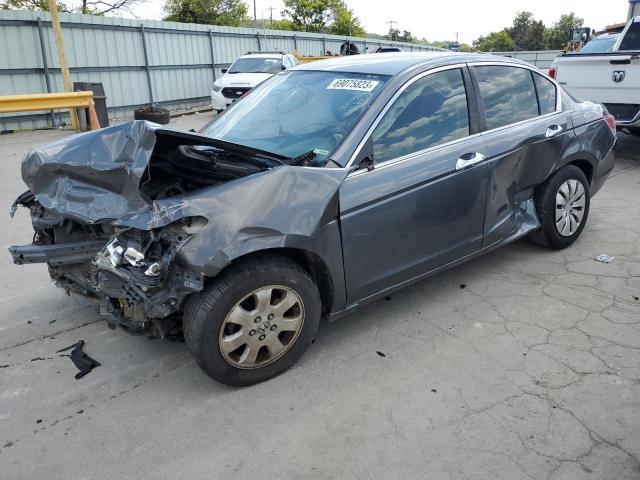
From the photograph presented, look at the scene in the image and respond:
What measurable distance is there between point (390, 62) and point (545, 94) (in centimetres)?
163

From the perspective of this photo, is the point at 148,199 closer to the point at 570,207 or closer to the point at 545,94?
the point at 545,94

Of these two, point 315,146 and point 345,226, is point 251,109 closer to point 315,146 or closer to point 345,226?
point 315,146

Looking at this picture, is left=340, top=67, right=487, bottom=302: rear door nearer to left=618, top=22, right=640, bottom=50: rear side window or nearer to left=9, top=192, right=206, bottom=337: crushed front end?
left=9, top=192, right=206, bottom=337: crushed front end

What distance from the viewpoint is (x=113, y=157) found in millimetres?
3014

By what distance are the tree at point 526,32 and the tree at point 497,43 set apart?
81cm

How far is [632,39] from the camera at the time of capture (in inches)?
361

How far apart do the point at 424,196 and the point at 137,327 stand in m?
1.92

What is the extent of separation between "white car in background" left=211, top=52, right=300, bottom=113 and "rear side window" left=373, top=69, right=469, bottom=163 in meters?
10.7

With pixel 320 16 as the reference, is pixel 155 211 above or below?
below

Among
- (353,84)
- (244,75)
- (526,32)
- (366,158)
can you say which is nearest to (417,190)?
(366,158)

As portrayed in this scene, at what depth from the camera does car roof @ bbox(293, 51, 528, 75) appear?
3684 millimetres

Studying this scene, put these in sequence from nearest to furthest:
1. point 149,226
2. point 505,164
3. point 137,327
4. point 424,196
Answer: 1. point 149,226
2. point 137,327
3. point 424,196
4. point 505,164

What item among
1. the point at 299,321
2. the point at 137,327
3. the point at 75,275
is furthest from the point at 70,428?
the point at 299,321

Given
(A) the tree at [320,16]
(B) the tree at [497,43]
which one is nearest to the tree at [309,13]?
(A) the tree at [320,16]
